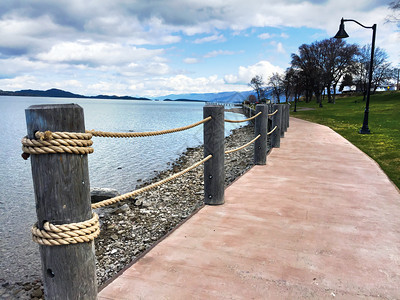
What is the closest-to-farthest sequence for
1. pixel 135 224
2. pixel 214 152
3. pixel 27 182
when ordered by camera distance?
1. pixel 214 152
2. pixel 135 224
3. pixel 27 182

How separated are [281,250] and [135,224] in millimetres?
4344

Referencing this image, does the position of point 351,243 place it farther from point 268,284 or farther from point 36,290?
point 36,290

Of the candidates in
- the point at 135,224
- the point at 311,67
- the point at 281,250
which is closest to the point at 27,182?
the point at 135,224

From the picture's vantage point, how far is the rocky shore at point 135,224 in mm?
4664

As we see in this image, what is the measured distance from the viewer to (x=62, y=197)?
1.64 meters

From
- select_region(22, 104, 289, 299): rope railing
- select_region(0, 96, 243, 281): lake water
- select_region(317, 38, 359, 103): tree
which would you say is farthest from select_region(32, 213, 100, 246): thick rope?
select_region(317, 38, 359, 103): tree

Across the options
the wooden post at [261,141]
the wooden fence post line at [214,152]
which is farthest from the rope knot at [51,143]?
the wooden post at [261,141]

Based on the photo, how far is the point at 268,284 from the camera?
7.73 ft

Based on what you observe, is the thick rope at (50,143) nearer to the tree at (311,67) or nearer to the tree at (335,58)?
the tree at (311,67)

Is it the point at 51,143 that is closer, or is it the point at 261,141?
the point at 51,143

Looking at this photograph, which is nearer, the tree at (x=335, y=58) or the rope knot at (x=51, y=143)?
the rope knot at (x=51, y=143)

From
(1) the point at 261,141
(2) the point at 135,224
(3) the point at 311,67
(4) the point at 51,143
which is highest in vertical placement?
(3) the point at 311,67

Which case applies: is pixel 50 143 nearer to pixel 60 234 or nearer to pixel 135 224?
pixel 60 234

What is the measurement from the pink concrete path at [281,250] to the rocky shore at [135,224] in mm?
474
